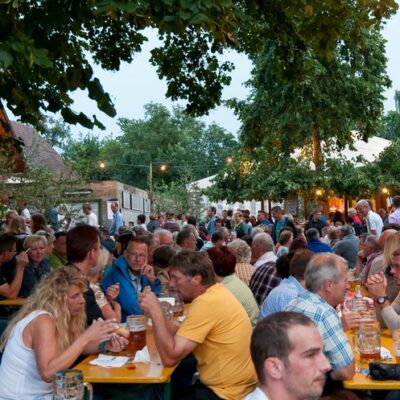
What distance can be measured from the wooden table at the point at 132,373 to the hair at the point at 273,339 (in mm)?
1410

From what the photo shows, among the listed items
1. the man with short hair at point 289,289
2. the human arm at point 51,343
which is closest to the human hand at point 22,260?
the man with short hair at point 289,289

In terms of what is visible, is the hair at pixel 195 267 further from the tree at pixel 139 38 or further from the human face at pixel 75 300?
the tree at pixel 139 38

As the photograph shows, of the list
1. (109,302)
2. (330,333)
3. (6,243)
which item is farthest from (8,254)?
(330,333)

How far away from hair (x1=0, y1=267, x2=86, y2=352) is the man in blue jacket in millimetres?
1778

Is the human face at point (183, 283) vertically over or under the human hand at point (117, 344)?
over

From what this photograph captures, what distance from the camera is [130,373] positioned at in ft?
12.0

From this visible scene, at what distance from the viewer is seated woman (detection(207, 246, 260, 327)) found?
518 centimetres

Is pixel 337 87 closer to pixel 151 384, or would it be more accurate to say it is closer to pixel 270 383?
pixel 151 384

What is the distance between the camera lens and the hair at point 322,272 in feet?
12.1

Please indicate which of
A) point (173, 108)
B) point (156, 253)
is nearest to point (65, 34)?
point (156, 253)

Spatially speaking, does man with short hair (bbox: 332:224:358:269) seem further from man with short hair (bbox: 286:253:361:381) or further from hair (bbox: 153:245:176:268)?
man with short hair (bbox: 286:253:361:381)

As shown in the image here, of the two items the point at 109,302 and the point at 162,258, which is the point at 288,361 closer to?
the point at 109,302

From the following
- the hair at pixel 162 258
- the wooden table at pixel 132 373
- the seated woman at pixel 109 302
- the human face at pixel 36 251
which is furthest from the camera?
the human face at pixel 36 251

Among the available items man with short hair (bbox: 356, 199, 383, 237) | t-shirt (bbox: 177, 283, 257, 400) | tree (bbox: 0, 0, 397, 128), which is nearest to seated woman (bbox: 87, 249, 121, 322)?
t-shirt (bbox: 177, 283, 257, 400)
